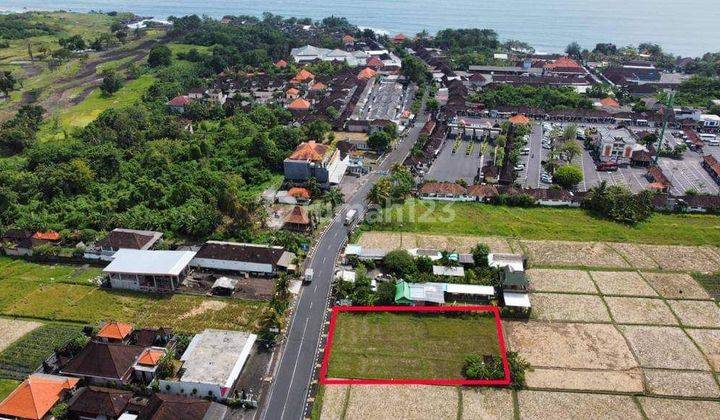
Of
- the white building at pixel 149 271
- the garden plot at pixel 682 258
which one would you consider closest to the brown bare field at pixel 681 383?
the garden plot at pixel 682 258

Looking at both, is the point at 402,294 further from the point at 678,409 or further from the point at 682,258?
the point at 682,258

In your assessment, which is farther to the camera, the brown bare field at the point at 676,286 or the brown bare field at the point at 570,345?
the brown bare field at the point at 676,286

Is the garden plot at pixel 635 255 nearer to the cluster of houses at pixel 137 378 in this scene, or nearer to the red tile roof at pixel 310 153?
the red tile roof at pixel 310 153

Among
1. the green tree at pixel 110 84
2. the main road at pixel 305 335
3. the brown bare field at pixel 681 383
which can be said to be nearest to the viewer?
the main road at pixel 305 335

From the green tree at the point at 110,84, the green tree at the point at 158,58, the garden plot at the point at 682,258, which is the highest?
the green tree at the point at 158,58

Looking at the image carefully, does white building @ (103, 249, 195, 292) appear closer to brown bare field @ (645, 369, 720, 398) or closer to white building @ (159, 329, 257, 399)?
white building @ (159, 329, 257, 399)

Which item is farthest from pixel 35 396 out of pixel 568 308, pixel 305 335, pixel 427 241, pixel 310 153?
pixel 310 153

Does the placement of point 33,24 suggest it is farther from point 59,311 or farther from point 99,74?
point 59,311

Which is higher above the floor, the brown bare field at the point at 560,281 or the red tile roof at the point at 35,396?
the brown bare field at the point at 560,281
